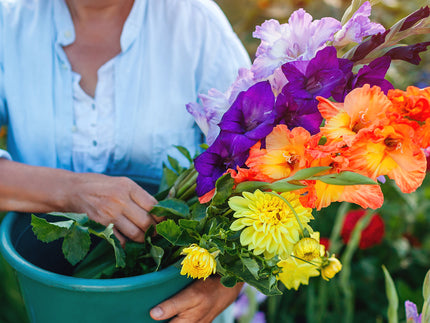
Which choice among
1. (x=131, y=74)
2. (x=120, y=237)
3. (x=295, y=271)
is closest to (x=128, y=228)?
(x=120, y=237)

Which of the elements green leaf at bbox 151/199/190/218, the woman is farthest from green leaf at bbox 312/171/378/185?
the woman

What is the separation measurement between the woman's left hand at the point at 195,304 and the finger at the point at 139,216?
111mm

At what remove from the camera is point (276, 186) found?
0.44m

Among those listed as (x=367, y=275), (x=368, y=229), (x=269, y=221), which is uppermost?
(x=269, y=221)

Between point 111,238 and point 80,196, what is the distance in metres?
0.11

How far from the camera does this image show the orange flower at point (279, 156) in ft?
1.45

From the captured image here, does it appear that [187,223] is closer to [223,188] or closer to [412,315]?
[223,188]

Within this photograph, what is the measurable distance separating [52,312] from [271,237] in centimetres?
35

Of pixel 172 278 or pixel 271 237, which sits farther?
pixel 172 278

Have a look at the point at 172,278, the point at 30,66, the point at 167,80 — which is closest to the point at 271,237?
the point at 172,278

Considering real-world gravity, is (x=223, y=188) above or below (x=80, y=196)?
above

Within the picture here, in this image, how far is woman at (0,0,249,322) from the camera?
84cm

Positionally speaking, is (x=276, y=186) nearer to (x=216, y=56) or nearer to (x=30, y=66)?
(x=216, y=56)

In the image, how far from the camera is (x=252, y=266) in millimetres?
484
